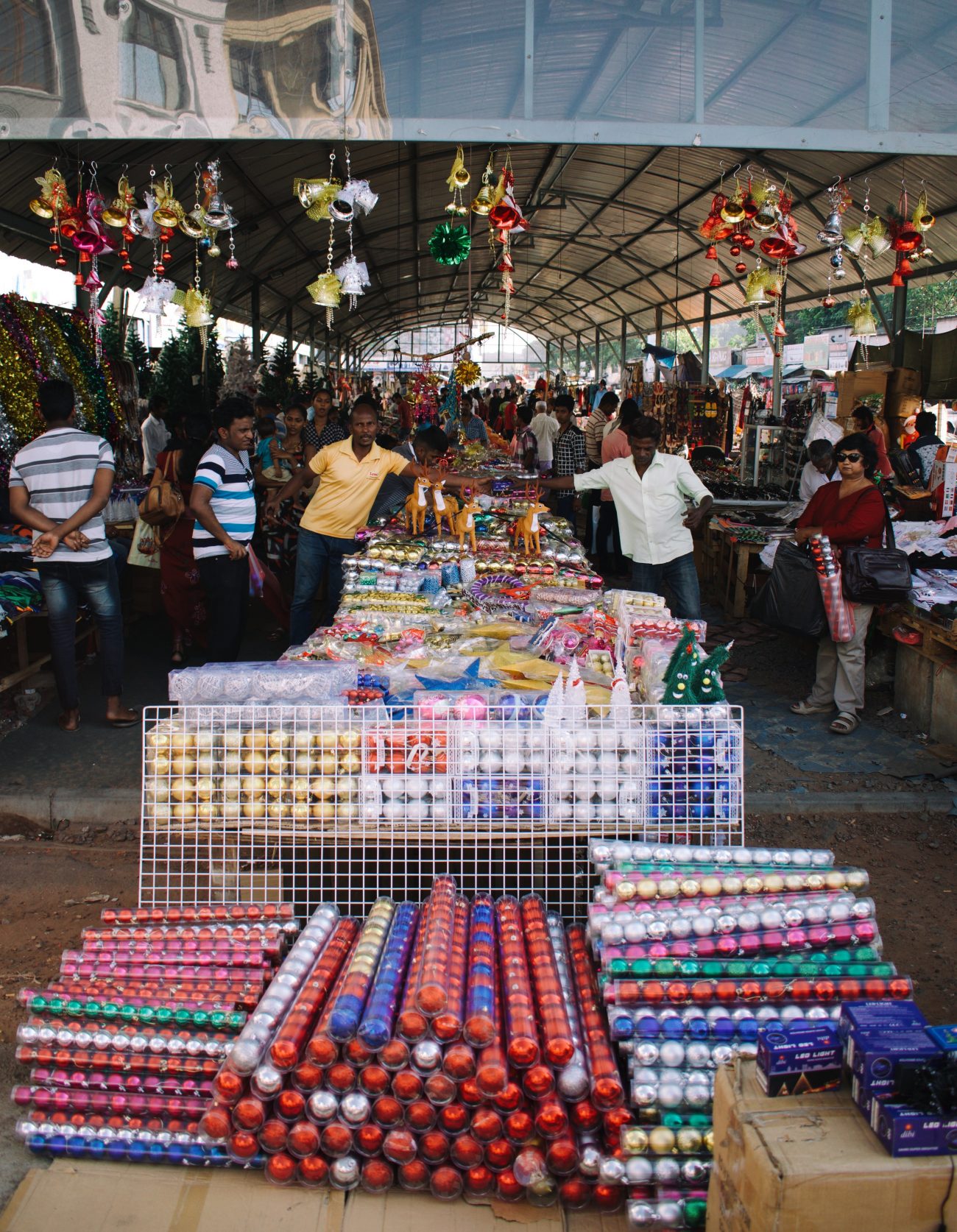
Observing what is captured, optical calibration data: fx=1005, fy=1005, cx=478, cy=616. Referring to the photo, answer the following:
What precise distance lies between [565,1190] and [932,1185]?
2.78ft

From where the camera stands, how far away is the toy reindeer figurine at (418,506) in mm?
5988

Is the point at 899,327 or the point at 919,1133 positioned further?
the point at 899,327

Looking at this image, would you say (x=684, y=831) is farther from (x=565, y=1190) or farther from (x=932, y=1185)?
(x=932, y=1185)

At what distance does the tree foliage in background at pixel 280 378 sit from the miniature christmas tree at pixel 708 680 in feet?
46.5

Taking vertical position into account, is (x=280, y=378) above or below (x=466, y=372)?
above

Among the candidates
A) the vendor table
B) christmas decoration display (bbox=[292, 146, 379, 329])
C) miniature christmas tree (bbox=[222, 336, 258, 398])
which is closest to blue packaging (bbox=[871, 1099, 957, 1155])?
the vendor table

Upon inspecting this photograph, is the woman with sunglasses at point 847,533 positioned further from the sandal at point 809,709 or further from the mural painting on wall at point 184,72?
the mural painting on wall at point 184,72

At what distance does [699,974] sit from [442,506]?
13.0 ft

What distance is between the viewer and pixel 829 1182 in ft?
5.47

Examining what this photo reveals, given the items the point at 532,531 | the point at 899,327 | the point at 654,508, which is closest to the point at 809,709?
the point at 654,508

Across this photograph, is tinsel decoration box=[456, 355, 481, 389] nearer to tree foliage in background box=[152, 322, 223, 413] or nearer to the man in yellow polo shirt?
tree foliage in background box=[152, 322, 223, 413]

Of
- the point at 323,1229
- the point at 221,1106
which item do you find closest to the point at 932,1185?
the point at 323,1229

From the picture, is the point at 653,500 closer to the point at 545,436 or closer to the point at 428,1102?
the point at 428,1102

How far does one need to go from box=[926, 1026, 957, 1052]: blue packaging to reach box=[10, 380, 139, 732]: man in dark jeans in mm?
4272
